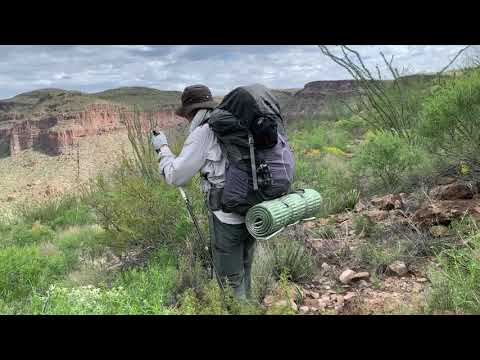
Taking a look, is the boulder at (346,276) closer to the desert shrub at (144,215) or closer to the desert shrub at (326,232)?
the desert shrub at (326,232)

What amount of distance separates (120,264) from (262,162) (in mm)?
2750

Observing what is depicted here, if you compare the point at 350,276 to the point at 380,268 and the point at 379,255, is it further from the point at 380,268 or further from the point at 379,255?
the point at 379,255

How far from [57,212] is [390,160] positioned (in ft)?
22.0

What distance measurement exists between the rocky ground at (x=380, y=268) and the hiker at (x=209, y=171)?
0.44 metres

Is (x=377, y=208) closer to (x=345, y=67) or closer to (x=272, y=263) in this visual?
(x=272, y=263)

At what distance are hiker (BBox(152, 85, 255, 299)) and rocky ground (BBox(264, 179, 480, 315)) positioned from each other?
1.46 feet

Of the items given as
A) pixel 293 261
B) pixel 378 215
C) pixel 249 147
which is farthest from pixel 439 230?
pixel 249 147

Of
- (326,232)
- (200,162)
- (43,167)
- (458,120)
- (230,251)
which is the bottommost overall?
(43,167)

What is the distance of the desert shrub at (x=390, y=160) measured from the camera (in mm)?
6598

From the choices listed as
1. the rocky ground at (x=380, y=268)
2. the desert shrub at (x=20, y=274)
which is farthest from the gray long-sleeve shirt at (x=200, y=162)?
the desert shrub at (x=20, y=274)

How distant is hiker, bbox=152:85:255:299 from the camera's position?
2.79 m

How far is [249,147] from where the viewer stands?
A: 107 inches

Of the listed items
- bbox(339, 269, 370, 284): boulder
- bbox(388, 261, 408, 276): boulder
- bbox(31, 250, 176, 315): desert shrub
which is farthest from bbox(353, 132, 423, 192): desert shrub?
bbox(31, 250, 176, 315): desert shrub
